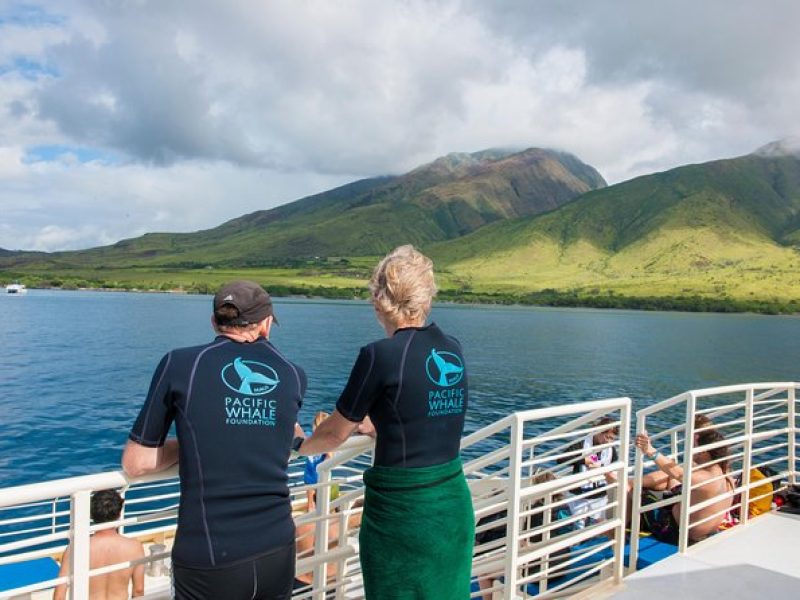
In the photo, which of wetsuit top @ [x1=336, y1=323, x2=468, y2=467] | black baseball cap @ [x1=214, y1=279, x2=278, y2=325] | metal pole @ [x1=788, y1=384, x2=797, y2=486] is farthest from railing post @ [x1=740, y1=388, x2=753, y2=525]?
black baseball cap @ [x1=214, y1=279, x2=278, y2=325]

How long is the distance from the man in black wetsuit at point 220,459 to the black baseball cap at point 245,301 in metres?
0.15

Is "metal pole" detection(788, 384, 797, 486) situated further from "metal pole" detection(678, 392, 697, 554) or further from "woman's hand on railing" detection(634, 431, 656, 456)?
"woman's hand on railing" detection(634, 431, 656, 456)

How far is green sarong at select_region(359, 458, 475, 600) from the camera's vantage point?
289 cm

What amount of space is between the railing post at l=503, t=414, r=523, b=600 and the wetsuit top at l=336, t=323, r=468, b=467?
3.14ft

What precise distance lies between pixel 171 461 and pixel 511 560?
231cm

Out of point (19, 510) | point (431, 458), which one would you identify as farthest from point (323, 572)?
point (19, 510)

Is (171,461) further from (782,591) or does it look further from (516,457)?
(782,591)

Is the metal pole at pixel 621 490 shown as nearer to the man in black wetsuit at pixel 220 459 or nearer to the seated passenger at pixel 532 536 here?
the seated passenger at pixel 532 536

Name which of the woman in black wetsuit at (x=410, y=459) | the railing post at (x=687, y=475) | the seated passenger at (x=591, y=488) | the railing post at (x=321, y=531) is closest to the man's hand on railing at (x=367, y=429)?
the woman in black wetsuit at (x=410, y=459)

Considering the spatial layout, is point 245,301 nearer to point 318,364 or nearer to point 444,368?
point 444,368

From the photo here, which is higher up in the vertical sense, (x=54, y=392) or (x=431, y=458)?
(x=431, y=458)

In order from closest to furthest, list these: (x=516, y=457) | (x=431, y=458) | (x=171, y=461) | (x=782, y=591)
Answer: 1. (x=171, y=461)
2. (x=431, y=458)
3. (x=516, y=457)
4. (x=782, y=591)

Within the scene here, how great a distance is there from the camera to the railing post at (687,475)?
5590 mm

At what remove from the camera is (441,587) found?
119 inches
